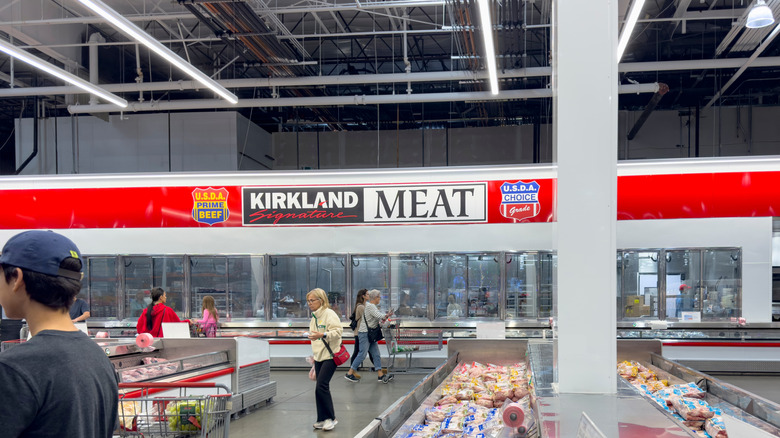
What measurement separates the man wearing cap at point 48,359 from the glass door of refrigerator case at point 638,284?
9539mm

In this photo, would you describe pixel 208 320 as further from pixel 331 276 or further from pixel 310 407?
pixel 310 407

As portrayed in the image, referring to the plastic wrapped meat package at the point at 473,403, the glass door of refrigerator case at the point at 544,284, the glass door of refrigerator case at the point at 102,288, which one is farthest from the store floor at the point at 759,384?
the glass door of refrigerator case at the point at 102,288

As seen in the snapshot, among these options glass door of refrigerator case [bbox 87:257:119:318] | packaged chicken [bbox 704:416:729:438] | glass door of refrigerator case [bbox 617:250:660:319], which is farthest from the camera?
glass door of refrigerator case [bbox 87:257:119:318]

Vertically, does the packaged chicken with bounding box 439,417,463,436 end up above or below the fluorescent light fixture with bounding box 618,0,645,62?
below

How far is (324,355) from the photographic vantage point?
6.74 meters

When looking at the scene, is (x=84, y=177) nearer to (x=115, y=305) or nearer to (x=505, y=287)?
(x=115, y=305)

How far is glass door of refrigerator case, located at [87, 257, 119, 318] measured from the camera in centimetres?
1128

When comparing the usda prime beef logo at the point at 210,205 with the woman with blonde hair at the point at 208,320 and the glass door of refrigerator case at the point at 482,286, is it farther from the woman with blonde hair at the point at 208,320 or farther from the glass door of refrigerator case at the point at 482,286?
the glass door of refrigerator case at the point at 482,286

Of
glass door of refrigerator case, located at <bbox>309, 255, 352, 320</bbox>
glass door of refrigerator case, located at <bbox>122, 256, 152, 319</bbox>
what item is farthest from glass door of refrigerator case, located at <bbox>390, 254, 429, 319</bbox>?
glass door of refrigerator case, located at <bbox>122, 256, 152, 319</bbox>

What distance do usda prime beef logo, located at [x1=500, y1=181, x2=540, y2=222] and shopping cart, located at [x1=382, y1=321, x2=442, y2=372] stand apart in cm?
232

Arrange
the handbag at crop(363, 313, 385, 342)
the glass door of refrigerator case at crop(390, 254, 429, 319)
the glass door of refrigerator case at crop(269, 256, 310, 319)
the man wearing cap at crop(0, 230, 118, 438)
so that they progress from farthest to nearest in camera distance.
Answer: the glass door of refrigerator case at crop(269, 256, 310, 319)
the glass door of refrigerator case at crop(390, 254, 429, 319)
the handbag at crop(363, 313, 385, 342)
the man wearing cap at crop(0, 230, 118, 438)

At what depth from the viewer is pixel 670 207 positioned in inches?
387

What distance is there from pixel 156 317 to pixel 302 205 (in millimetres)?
3173

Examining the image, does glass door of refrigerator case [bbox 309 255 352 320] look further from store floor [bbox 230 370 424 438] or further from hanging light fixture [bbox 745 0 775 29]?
hanging light fixture [bbox 745 0 775 29]
